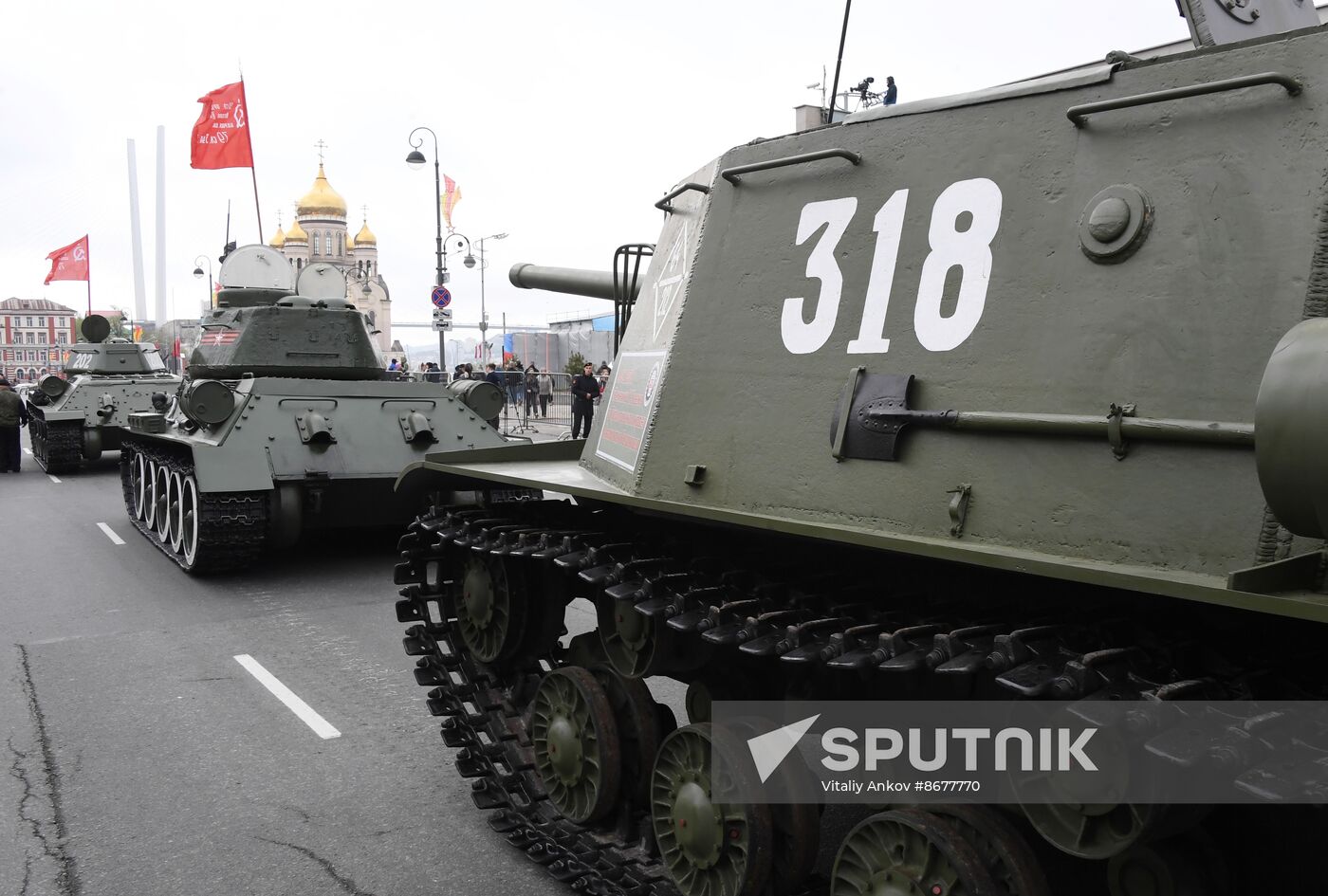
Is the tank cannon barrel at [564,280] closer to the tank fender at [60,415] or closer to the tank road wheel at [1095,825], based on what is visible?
the tank road wheel at [1095,825]

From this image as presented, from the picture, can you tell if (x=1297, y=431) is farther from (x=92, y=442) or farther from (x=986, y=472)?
(x=92, y=442)

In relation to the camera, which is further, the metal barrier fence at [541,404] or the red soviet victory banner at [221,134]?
the metal barrier fence at [541,404]

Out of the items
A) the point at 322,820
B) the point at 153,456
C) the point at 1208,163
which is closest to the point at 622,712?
the point at 322,820

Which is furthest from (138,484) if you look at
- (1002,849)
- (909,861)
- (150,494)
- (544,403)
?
(544,403)

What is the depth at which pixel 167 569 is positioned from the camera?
10.9m

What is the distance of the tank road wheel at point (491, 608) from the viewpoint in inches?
197

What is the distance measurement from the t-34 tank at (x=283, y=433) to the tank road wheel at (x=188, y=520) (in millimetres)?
13

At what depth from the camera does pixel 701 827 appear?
3775mm

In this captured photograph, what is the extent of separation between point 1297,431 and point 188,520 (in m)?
10.2

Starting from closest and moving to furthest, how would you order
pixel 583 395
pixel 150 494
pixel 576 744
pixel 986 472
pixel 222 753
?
pixel 986 472 → pixel 576 744 → pixel 222 753 → pixel 150 494 → pixel 583 395

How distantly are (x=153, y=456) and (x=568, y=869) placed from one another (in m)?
9.32

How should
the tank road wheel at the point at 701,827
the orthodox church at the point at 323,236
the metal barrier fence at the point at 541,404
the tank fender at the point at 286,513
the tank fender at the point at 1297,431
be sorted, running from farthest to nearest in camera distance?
the orthodox church at the point at 323,236 → the metal barrier fence at the point at 541,404 → the tank fender at the point at 286,513 → the tank road wheel at the point at 701,827 → the tank fender at the point at 1297,431

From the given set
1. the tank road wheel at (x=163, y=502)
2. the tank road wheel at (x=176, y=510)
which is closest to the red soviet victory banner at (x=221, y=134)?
the tank road wheel at (x=163, y=502)

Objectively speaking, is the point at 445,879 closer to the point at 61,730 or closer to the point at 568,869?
the point at 568,869
